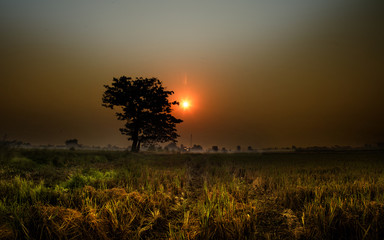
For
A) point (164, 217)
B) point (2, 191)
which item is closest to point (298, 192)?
point (164, 217)

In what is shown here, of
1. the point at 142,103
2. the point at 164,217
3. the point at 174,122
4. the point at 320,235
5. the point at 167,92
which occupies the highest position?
the point at 167,92

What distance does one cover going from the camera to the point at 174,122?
32.5 meters

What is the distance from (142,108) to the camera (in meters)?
29.8

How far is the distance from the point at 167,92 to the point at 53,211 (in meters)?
30.3

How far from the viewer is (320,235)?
2.18 m

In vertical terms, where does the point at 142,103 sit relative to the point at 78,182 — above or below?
above

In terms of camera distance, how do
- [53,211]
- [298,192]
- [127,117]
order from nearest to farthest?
[53,211] < [298,192] < [127,117]

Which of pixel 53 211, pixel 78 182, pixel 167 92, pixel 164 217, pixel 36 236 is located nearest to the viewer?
pixel 36 236

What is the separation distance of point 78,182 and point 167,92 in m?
28.2

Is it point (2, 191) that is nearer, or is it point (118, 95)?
point (2, 191)

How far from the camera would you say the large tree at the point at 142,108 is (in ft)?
94.7

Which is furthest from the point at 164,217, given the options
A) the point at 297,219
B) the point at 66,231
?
the point at 297,219

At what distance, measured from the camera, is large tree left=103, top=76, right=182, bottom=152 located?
28859 millimetres

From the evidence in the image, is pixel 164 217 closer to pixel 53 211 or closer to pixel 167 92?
pixel 53 211
